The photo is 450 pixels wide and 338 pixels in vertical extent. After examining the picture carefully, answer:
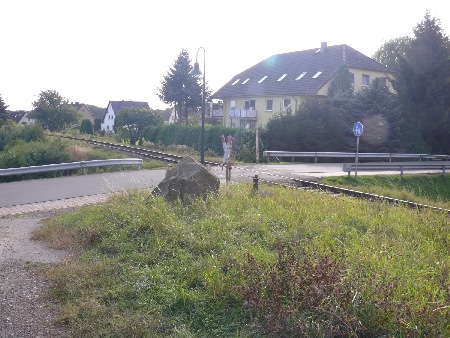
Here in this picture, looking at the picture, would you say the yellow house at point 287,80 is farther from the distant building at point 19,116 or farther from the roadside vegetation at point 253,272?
the distant building at point 19,116

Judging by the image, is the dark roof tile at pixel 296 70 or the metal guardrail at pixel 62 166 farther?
the dark roof tile at pixel 296 70

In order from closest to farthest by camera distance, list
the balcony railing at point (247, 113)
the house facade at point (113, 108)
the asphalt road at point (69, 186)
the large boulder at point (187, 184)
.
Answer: the large boulder at point (187, 184) → the asphalt road at point (69, 186) → the balcony railing at point (247, 113) → the house facade at point (113, 108)

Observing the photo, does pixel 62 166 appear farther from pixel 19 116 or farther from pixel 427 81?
pixel 19 116

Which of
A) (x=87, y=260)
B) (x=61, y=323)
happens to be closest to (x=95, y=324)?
(x=61, y=323)

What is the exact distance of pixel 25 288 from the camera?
6.49 meters

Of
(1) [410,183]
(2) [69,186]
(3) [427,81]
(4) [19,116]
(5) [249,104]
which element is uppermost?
(4) [19,116]

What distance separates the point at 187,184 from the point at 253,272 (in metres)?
5.33

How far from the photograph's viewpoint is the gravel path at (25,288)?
17.4 ft

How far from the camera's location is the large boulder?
1055 cm

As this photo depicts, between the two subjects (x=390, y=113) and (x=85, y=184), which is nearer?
(x=85, y=184)

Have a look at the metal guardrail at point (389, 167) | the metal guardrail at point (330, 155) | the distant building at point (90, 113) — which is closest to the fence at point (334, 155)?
the metal guardrail at point (330, 155)

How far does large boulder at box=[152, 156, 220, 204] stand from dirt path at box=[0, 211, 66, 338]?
288cm

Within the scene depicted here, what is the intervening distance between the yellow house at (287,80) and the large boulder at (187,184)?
3110 centimetres

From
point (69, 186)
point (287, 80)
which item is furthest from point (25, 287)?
point (287, 80)
